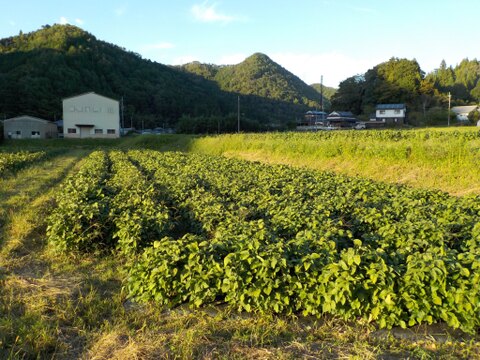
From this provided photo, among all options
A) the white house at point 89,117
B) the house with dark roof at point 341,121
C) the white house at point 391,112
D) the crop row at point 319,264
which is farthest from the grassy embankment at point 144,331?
the white house at point 391,112

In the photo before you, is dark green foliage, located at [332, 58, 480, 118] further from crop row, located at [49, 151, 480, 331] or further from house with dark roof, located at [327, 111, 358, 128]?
crop row, located at [49, 151, 480, 331]

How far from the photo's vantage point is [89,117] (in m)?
50.7

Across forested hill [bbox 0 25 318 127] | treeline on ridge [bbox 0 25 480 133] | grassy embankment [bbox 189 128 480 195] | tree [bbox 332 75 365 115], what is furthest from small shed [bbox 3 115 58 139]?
tree [bbox 332 75 365 115]

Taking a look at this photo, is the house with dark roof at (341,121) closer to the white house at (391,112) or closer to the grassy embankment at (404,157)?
the white house at (391,112)

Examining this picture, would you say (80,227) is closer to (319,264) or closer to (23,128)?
(319,264)

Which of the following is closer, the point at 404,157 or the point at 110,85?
the point at 404,157

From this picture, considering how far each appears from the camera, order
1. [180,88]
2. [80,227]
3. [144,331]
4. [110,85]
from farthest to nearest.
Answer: [180,88] → [110,85] → [80,227] → [144,331]

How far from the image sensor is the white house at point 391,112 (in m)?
61.6

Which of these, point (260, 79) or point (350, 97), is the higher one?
point (260, 79)

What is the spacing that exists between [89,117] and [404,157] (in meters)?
46.1

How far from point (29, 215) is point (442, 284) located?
8.15 m

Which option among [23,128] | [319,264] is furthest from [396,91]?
[319,264]

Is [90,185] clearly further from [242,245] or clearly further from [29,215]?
[242,245]

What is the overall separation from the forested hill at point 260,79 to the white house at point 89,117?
5574cm
